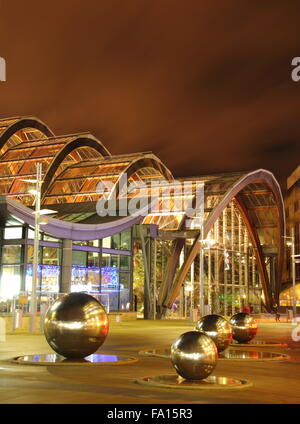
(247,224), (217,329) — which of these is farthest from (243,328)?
(247,224)

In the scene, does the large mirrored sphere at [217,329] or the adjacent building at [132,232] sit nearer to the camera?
the large mirrored sphere at [217,329]

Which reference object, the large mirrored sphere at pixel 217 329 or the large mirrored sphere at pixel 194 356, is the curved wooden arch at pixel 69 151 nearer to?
the large mirrored sphere at pixel 217 329

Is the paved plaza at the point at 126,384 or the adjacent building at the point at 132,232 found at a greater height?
the adjacent building at the point at 132,232

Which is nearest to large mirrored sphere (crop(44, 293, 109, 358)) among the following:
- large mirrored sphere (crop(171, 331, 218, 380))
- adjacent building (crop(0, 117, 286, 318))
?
large mirrored sphere (crop(171, 331, 218, 380))

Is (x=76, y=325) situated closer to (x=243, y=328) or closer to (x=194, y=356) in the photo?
(x=194, y=356)

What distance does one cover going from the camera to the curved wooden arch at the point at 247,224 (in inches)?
2197

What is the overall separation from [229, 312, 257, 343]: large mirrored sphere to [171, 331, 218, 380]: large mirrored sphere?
1108 centimetres

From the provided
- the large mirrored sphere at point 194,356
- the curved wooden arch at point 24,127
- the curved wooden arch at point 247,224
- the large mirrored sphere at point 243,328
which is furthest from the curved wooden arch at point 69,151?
the large mirrored sphere at point 194,356

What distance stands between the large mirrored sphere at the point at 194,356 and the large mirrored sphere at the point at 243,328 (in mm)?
11082

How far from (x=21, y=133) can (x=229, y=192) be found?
96.5 feet

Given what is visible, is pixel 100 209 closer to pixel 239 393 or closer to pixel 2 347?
pixel 2 347

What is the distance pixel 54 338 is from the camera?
50.4ft

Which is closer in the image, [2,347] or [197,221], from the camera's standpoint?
[2,347]
